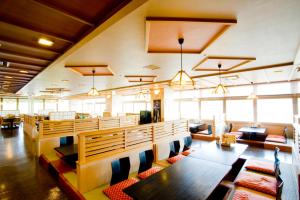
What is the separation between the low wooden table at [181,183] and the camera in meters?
2.01

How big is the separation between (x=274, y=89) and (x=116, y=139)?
342 inches

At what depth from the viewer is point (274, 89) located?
800 cm

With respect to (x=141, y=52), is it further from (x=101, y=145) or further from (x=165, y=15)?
(x=101, y=145)

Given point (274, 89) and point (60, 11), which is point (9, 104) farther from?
point (274, 89)

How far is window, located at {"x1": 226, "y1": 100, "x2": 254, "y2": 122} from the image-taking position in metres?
8.81

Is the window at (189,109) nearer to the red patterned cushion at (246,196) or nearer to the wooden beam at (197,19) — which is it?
the red patterned cushion at (246,196)

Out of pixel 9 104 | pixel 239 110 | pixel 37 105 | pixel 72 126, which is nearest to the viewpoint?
pixel 72 126

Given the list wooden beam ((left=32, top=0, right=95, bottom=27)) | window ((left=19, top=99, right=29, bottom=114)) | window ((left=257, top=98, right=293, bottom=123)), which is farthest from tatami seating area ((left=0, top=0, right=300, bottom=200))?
window ((left=19, top=99, right=29, bottom=114))

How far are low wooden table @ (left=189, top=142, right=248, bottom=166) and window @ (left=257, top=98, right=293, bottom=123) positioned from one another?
565 cm

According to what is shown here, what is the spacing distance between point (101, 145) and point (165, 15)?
A: 2.91 meters

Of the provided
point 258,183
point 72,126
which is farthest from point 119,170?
point 72,126

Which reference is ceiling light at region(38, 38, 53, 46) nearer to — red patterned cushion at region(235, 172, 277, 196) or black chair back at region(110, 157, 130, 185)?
black chair back at region(110, 157, 130, 185)

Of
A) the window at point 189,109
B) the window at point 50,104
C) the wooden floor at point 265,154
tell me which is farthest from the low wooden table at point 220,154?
the window at point 50,104

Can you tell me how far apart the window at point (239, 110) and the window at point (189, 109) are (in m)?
2.05
